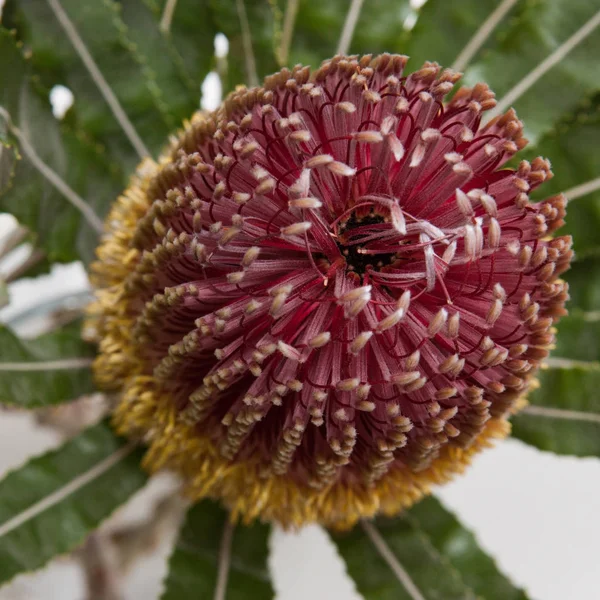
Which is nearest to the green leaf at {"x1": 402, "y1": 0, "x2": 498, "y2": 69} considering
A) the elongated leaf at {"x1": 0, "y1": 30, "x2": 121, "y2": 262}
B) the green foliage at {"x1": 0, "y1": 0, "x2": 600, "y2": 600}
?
the green foliage at {"x1": 0, "y1": 0, "x2": 600, "y2": 600}

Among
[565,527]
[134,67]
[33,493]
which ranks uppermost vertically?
[134,67]

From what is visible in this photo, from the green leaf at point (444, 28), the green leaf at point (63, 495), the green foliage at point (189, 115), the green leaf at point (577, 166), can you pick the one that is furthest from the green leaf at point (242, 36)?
the green leaf at point (63, 495)

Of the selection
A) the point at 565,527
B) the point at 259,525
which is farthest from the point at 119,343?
the point at 565,527

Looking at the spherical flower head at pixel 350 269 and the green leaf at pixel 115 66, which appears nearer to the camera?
the spherical flower head at pixel 350 269

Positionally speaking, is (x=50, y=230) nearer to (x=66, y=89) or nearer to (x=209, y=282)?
(x=66, y=89)

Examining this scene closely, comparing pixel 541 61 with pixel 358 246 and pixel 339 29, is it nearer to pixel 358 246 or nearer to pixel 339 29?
pixel 339 29

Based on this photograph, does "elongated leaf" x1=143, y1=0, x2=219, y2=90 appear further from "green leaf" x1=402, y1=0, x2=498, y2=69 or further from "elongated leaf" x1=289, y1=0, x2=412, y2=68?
"green leaf" x1=402, y1=0, x2=498, y2=69

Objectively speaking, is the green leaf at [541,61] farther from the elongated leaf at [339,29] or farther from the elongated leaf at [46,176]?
the elongated leaf at [46,176]
